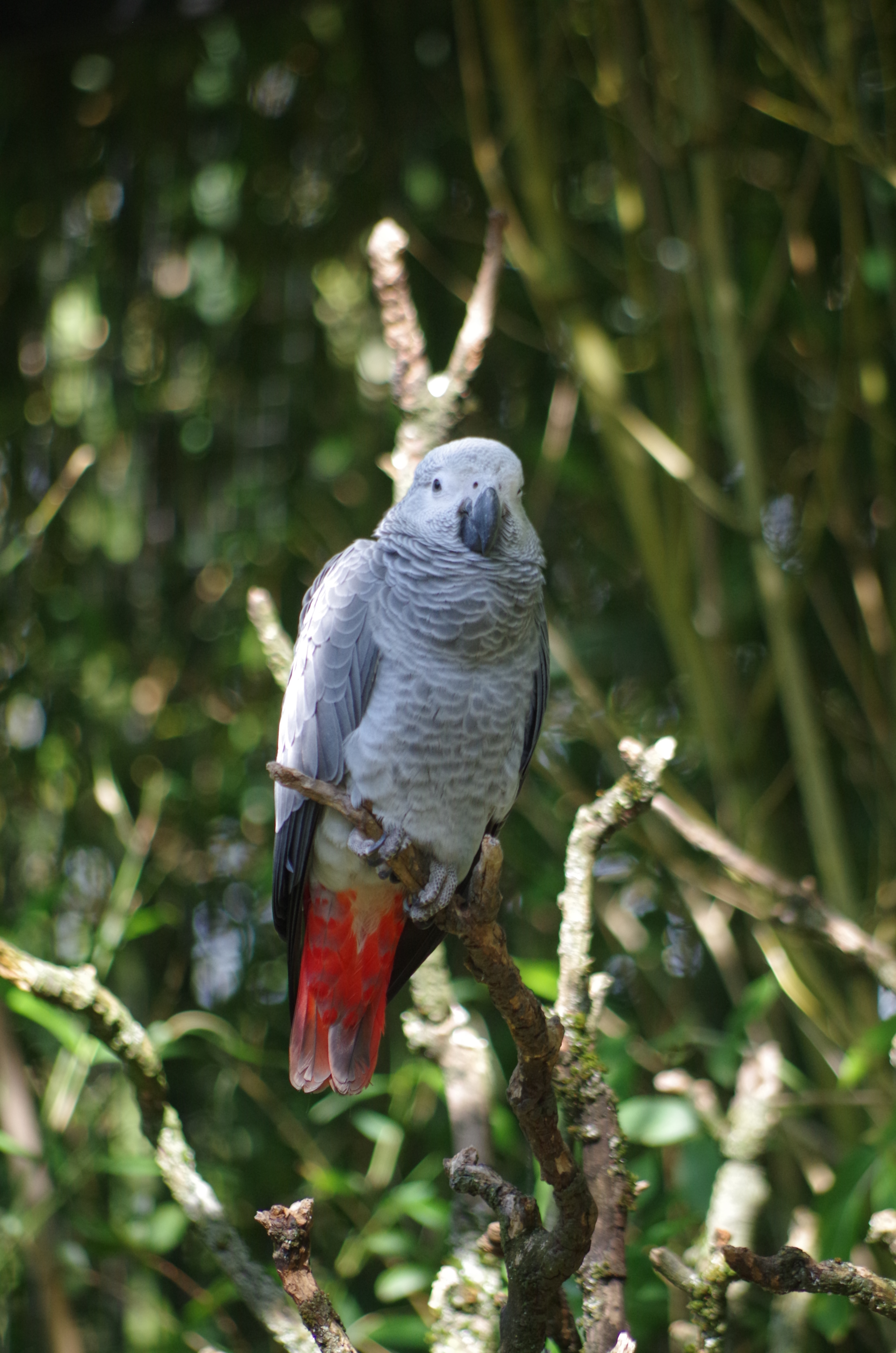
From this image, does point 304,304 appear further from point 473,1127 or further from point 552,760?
point 473,1127

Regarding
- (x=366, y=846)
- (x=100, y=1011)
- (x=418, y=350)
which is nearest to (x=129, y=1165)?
(x=100, y=1011)

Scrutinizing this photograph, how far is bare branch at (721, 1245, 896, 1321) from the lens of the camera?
0.80 meters

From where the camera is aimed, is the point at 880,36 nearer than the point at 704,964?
Yes

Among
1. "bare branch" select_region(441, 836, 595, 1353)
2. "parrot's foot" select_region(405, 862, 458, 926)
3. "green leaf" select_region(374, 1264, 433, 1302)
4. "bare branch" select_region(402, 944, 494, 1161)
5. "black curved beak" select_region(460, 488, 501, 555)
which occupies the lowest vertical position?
"green leaf" select_region(374, 1264, 433, 1302)

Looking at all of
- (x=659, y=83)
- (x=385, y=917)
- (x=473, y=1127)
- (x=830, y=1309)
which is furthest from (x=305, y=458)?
(x=830, y=1309)

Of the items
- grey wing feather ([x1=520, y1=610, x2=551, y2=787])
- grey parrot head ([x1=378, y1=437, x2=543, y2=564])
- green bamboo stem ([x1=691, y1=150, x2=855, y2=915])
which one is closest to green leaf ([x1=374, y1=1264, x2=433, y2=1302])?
grey wing feather ([x1=520, y1=610, x2=551, y2=787])

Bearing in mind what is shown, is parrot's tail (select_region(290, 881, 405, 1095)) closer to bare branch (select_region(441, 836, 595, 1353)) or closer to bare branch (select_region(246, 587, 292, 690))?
bare branch (select_region(246, 587, 292, 690))

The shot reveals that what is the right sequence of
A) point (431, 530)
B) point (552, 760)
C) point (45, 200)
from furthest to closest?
point (45, 200) < point (552, 760) < point (431, 530)

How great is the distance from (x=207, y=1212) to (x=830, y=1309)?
67 centimetres

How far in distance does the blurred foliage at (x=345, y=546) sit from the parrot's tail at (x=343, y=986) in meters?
0.19

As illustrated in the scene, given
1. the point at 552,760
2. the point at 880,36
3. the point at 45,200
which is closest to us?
the point at 880,36

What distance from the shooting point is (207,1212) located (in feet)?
3.73

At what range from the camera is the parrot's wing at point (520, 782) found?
1362mm

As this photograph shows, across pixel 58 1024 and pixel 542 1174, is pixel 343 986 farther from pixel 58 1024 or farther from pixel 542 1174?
pixel 542 1174
